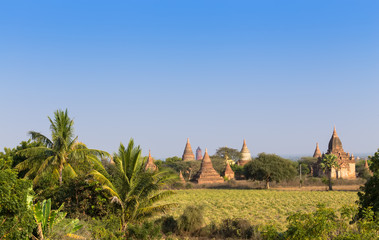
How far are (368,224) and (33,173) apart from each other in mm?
15340

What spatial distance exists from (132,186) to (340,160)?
5646 cm

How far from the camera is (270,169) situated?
46.5 meters

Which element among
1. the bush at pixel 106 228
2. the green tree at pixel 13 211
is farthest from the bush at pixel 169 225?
the green tree at pixel 13 211

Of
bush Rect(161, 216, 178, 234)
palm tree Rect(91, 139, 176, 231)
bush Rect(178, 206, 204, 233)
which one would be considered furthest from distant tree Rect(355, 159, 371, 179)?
palm tree Rect(91, 139, 176, 231)

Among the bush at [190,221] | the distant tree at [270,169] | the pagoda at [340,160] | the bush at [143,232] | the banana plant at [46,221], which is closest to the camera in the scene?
the banana plant at [46,221]

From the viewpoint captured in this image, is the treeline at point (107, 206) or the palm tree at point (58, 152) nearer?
the treeline at point (107, 206)

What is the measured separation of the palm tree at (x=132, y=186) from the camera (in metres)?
14.0

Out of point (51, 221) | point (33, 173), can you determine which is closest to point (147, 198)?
point (51, 221)

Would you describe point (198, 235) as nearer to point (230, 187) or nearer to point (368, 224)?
point (368, 224)

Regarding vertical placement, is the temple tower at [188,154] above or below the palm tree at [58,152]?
above

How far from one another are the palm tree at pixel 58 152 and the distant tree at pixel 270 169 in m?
32.8

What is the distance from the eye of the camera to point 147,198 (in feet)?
47.5

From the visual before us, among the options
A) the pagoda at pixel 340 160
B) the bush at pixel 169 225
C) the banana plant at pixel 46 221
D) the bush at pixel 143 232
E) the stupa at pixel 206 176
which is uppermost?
the pagoda at pixel 340 160

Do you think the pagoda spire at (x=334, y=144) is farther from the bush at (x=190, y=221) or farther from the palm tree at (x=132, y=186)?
the palm tree at (x=132, y=186)
